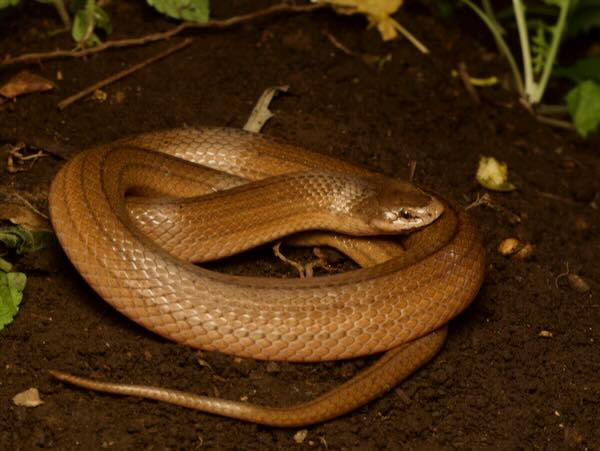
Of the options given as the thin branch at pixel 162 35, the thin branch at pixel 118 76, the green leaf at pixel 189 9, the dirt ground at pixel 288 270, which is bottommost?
the dirt ground at pixel 288 270

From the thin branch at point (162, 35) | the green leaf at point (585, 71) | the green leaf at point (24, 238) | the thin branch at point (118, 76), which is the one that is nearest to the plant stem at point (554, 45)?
the green leaf at point (585, 71)

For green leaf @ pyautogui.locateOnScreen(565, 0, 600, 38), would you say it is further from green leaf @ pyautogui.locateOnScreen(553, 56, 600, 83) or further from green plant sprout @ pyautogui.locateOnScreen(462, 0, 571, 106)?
green leaf @ pyautogui.locateOnScreen(553, 56, 600, 83)

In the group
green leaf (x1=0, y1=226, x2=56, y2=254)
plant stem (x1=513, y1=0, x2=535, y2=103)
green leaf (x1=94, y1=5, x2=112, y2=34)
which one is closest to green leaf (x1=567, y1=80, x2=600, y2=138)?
plant stem (x1=513, y1=0, x2=535, y2=103)

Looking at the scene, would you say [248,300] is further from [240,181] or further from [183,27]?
[183,27]

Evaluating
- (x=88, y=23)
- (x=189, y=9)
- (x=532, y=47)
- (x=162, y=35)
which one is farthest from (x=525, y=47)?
(x=88, y=23)

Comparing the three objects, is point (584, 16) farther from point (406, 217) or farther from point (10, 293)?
point (10, 293)

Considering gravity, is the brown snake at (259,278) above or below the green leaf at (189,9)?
below

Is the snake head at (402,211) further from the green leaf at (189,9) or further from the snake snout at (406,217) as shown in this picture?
the green leaf at (189,9)
